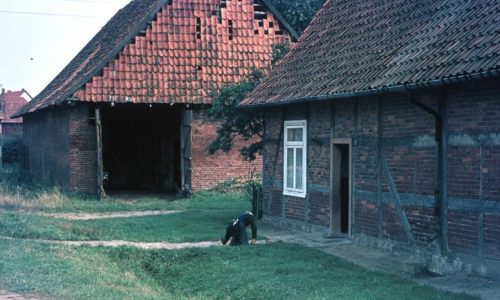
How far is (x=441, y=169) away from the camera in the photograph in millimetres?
11742

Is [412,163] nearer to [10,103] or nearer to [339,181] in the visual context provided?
[339,181]

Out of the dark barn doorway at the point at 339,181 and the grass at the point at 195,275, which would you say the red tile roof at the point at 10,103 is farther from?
the grass at the point at 195,275

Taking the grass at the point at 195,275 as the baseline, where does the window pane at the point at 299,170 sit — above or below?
above

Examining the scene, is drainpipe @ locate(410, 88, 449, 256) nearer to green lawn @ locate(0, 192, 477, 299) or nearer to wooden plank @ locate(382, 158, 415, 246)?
wooden plank @ locate(382, 158, 415, 246)

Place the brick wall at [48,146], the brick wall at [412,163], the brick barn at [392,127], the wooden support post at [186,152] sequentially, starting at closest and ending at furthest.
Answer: the brick wall at [412,163] → the brick barn at [392,127] → the wooden support post at [186,152] → the brick wall at [48,146]

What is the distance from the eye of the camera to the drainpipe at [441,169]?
1164cm

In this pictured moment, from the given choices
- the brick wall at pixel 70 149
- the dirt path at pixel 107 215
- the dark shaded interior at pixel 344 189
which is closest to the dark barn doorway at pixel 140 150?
the brick wall at pixel 70 149

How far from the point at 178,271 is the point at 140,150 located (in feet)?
78.8

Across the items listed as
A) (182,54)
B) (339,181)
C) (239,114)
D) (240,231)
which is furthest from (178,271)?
(182,54)

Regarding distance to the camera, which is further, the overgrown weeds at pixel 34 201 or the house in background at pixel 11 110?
the house in background at pixel 11 110

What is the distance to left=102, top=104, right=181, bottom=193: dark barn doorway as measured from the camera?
105 feet

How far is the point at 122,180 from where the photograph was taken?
118 ft

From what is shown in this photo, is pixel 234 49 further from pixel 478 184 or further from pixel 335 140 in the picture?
pixel 478 184

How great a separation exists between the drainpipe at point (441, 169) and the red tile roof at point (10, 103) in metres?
59.6
